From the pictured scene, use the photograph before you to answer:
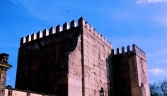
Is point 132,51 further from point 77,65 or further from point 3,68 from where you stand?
point 3,68

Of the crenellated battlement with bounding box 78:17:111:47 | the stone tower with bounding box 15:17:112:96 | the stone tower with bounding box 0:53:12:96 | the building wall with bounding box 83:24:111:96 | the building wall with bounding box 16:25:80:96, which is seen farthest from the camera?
the crenellated battlement with bounding box 78:17:111:47

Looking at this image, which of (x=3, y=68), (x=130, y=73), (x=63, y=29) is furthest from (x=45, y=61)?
(x=3, y=68)

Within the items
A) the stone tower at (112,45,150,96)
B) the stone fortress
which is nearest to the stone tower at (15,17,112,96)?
the stone fortress

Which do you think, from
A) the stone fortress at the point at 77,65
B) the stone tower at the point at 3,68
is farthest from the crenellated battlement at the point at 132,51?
the stone tower at the point at 3,68

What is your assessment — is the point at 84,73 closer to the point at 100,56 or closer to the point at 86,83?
the point at 86,83

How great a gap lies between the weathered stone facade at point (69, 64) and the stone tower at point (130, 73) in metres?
0.10

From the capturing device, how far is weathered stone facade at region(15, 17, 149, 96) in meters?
17.2

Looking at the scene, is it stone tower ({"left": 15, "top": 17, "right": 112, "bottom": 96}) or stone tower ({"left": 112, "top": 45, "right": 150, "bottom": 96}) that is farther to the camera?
stone tower ({"left": 112, "top": 45, "right": 150, "bottom": 96})

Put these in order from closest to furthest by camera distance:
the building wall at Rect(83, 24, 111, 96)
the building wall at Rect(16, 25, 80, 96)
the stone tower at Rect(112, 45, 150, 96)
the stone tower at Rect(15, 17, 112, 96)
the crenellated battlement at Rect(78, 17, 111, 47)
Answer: the stone tower at Rect(15, 17, 112, 96), the building wall at Rect(16, 25, 80, 96), the building wall at Rect(83, 24, 111, 96), the crenellated battlement at Rect(78, 17, 111, 47), the stone tower at Rect(112, 45, 150, 96)

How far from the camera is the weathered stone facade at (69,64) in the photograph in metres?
17.2

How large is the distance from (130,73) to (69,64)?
938cm

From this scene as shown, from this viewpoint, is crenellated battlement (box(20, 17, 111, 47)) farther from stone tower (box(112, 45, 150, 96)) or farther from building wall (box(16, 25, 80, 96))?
stone tower (box(112, 45, 150, 96))

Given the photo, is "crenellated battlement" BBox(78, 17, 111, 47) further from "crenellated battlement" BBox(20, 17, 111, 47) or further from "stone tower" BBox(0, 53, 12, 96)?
"stone tower" BBox(0, 53, 12, 96)

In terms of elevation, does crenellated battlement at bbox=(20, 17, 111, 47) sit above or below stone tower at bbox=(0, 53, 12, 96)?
above
